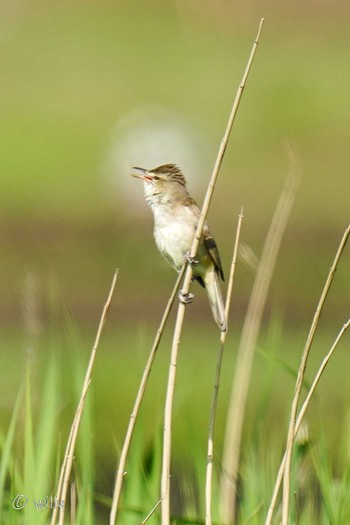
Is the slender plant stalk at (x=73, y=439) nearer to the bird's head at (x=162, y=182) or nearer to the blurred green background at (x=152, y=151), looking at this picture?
the bird's head at (x=162, y=182)

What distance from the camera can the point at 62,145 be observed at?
18.0 metres

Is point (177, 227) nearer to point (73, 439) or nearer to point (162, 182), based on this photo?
point (162, 182)

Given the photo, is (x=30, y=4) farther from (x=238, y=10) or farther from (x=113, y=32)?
(x=238, y=10)

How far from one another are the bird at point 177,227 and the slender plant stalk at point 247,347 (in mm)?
999

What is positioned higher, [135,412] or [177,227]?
[177,227]

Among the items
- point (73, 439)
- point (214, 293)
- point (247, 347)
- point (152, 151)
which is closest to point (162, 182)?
point (214, 293)

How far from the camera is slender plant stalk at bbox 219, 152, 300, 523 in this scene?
11.8ft

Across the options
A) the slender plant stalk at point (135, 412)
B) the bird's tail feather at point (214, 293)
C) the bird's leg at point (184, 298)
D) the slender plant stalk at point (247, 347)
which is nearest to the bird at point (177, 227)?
the bird's tail feather at point (214, 293)

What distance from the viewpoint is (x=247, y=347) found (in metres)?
3.64

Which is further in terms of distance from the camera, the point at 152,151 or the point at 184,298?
the point at 152,151

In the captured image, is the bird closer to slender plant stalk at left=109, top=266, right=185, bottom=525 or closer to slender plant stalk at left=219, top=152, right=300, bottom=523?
slender plant stalk at left=219, top=152, right=300, bottom=523

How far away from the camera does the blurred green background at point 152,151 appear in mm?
13156

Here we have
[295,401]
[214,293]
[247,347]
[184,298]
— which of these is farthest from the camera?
[214,293]

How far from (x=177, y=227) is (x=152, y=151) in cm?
1298
